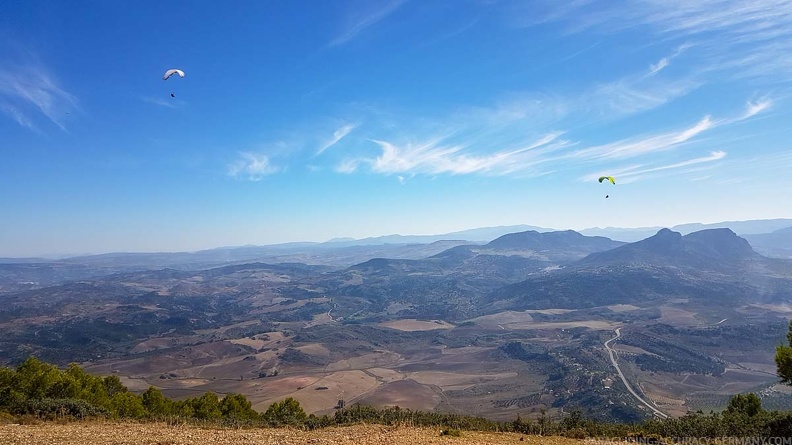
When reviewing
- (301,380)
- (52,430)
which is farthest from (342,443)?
(301,380)

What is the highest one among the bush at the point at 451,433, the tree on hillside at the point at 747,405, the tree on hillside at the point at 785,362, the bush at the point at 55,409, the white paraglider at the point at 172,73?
the white paraglider at the point at 172,73

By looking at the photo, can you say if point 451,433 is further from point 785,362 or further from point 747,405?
point 747,405

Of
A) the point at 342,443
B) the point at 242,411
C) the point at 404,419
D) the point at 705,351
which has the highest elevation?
the point at 342,443

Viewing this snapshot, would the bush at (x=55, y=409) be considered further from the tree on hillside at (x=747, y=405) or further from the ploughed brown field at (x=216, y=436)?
the tree on hillside at (x=747, y=405)

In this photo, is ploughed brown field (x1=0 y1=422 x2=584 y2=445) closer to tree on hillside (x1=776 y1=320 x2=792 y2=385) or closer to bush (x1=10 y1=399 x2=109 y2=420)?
bush (x1=10 y1=399 x2=109 y2=420)

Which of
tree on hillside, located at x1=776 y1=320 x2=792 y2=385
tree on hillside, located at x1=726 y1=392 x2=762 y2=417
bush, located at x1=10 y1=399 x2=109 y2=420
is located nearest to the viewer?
tree on hillside, located at x1=776 y1=320 x2=792 y2=385

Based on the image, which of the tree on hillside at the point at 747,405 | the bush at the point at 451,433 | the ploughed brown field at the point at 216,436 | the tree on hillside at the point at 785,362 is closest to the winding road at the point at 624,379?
the tree on hillside at the point at 747,405

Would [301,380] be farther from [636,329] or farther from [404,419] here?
[636,329]

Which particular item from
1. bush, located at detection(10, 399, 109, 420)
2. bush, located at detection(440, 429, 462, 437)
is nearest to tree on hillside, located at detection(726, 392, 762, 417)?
bush, located at detection(440, 429, 462, 437)
